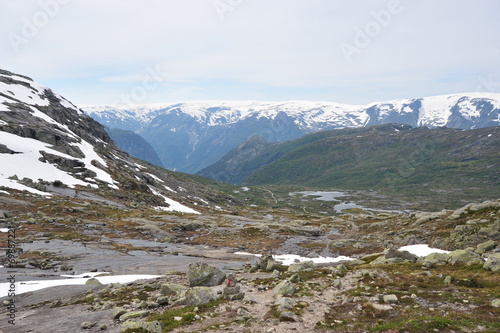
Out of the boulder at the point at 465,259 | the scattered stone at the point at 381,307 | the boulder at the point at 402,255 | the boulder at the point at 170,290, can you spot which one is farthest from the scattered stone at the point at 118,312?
the boulder at the point at 465,259

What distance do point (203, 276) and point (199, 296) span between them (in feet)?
18.6

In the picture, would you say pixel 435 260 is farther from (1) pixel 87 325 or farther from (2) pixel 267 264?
(1) pixel 87 325

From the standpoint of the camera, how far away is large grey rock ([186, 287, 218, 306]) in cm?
2247

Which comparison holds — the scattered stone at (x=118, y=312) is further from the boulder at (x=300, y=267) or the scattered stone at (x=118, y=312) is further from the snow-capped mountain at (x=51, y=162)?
the snow-capped mountain at (x=51, y=162)

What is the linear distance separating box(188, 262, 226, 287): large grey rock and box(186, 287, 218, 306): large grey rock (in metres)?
4.83

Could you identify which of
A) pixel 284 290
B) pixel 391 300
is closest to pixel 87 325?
pixel 284 290

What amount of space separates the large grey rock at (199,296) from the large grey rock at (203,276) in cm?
483

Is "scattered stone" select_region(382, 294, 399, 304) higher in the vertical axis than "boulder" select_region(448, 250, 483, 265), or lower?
higher

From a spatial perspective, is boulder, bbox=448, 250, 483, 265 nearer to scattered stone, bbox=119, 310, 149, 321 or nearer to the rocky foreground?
the rocky foreground

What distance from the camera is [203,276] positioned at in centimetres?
2839

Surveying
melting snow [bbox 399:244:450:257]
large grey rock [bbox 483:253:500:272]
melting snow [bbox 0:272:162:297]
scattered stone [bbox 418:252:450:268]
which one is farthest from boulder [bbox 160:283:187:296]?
melting snow [bbox 399:244:450:257]

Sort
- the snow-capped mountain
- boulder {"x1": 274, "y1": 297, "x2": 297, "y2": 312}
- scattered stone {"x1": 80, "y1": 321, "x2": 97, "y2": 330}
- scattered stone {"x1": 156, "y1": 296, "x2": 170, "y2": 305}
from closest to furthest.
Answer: scattered stone {"x1": 80, "y1": 321, "x2": 97, "y2": 330}, boulder {"x1": 274, "y1": 297, "x2": 297, "y2": 312}, scattered stone {"x1": 156, "y1": 296, "x2": 170, "y2": 305}, the snow-capped mountain

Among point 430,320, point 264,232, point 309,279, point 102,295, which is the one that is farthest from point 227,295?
point 264,232

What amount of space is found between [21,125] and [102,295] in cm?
12956
